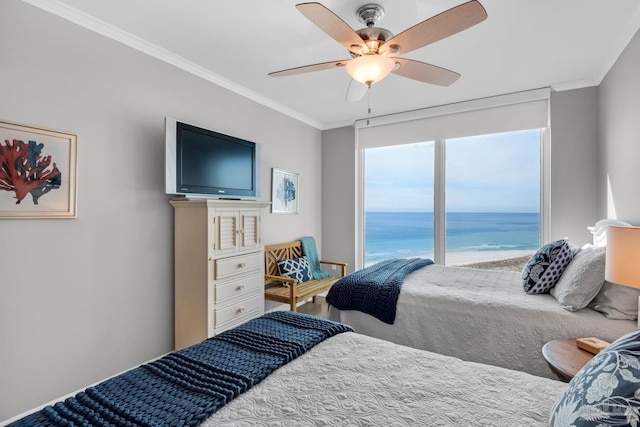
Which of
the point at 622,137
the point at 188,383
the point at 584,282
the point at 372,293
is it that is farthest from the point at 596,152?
the point at 188,383

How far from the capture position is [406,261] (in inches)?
131

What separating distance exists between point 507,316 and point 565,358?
20.9 inches

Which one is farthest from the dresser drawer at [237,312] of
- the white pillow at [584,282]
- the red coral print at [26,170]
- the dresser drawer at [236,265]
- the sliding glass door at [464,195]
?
the white pillow at [584,282]

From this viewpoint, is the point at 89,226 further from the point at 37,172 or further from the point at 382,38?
the point at 382,38

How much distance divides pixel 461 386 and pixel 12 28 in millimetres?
2931

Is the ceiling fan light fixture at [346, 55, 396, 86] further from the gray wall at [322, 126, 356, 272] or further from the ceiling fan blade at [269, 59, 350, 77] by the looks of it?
the gray wall at [322, 126, 356, 272]

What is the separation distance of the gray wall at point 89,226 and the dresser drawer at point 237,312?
1.61ft

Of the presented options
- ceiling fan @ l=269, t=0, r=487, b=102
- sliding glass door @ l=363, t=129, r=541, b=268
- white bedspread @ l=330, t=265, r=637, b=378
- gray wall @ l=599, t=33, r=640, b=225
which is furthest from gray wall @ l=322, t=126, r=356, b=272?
gray wall @ l=599, t=33, r=640, b=225

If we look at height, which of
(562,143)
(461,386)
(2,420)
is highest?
(562,143)

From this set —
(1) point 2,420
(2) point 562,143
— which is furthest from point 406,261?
(1) point 2,420

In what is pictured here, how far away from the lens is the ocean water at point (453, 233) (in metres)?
3.88

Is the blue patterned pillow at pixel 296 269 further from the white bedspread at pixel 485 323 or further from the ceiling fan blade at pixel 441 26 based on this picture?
the ceiling fan blade at pixel 441 26

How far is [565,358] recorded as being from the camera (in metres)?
1.52

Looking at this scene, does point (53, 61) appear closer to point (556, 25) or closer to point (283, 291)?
point (283, 291)
